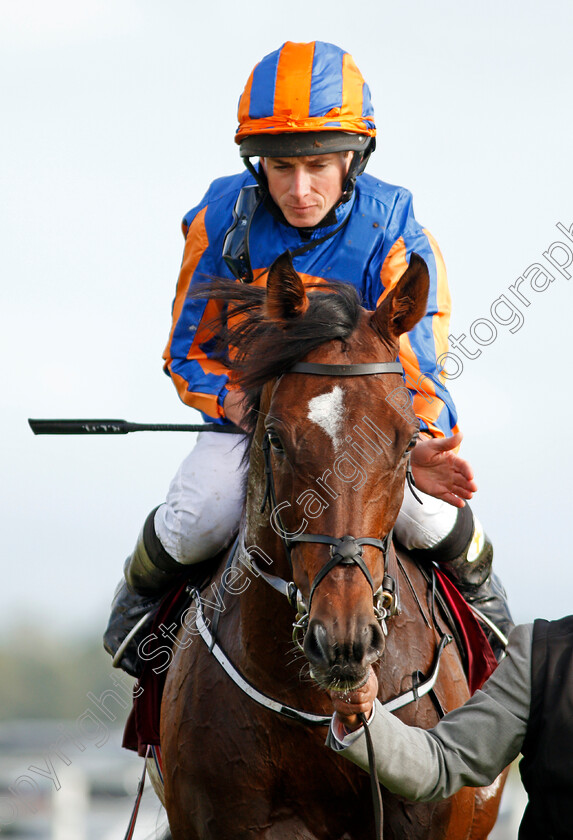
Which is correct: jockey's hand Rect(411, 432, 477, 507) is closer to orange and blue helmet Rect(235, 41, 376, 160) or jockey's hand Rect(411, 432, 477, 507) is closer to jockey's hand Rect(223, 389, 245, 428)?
jockey's hand Rect(223, 389, 245, 428)

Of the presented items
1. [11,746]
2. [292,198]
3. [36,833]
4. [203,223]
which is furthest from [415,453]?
[11,746]

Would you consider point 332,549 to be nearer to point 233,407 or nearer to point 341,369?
point 341,369

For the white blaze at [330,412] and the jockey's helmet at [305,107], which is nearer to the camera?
the white blaze at [330,412]

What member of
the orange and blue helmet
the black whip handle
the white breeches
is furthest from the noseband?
the orange and blue helmet

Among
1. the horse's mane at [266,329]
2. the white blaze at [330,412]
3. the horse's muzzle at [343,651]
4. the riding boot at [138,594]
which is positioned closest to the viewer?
the horse's muzzle at [343,651]

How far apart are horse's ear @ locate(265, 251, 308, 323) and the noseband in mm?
245

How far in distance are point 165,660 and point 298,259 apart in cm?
183

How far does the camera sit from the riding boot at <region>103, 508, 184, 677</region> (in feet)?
14.5

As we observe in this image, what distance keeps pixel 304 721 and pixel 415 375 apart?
1.44 meters

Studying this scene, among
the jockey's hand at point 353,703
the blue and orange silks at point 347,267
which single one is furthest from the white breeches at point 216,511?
the jockey's hand at point 353,703

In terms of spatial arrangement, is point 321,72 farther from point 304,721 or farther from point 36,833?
point 36,833

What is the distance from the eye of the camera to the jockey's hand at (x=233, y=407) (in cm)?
397

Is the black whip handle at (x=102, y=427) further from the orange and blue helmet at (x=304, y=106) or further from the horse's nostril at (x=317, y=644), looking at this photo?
the horse's nostril at (x=317, y=644)

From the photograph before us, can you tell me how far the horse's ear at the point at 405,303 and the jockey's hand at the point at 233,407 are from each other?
685mm
